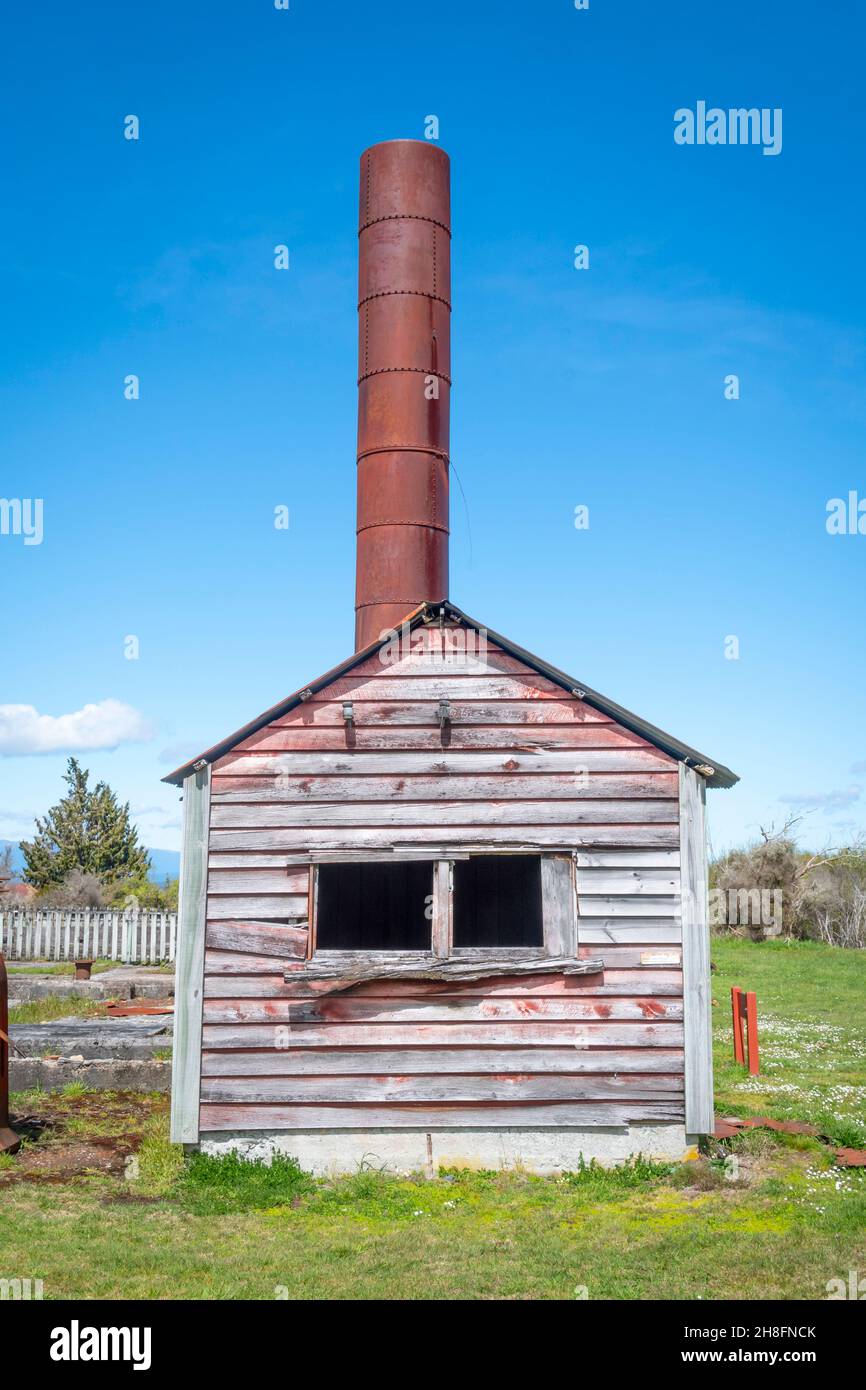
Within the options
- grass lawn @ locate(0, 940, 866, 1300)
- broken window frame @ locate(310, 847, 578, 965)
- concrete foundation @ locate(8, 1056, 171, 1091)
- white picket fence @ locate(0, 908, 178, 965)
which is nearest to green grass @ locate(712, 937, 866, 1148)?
grass lawn @ locate(0, 940, 866, 1300)

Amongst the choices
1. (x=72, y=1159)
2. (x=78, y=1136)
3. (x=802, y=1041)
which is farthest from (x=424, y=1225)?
(x=802, y=1041)

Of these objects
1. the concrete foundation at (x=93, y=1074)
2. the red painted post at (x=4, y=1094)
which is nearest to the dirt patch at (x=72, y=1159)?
the red painted post at (x=4, y=1094)

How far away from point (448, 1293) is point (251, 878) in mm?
3875

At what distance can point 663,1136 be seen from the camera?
9203 millimetres

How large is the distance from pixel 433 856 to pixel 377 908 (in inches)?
212

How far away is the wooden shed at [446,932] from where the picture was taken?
9.16 m

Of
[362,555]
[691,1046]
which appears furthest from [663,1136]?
[362,555]

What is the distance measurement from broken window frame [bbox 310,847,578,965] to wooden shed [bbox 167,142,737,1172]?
0.02 metres

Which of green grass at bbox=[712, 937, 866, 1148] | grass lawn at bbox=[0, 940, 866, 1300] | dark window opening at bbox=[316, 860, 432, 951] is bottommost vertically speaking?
green grass at bbox=[712, 937, 866, 1148]

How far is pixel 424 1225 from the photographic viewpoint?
7824 mm

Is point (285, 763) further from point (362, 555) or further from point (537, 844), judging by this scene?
point (362, 555)

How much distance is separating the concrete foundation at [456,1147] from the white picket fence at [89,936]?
60.7ft

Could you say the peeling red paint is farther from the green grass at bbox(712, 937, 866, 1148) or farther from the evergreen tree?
the evergreen tree

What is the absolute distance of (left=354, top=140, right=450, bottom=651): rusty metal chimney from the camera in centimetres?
1352
